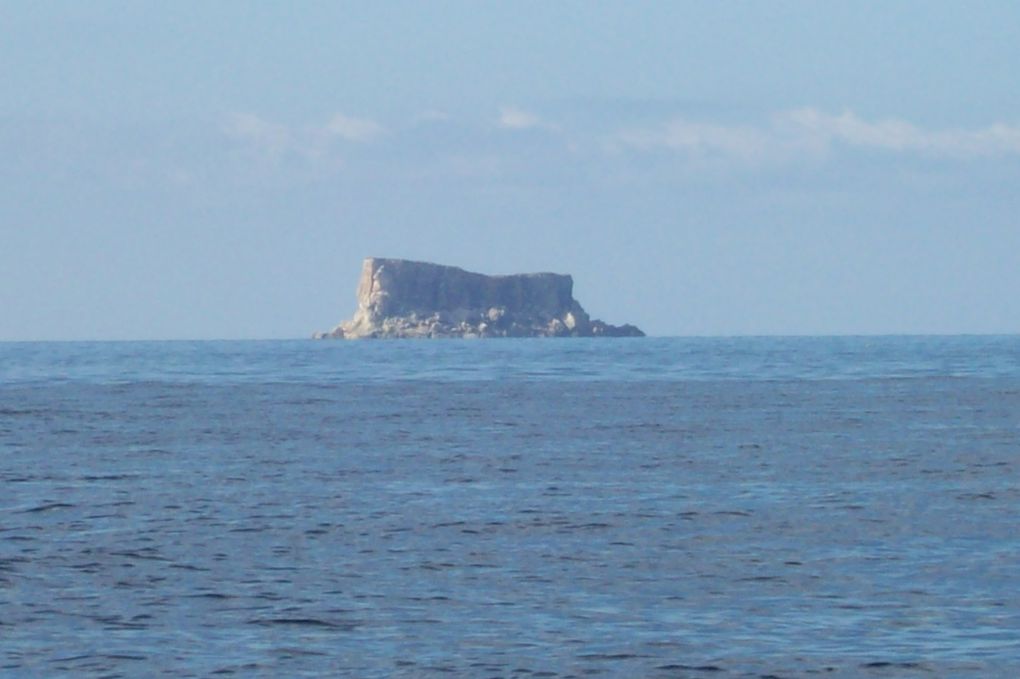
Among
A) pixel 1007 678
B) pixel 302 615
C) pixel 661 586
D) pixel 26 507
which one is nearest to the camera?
pixel 1007 678

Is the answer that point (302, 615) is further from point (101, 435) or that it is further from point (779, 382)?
point (779, 382)

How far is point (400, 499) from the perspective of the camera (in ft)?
103

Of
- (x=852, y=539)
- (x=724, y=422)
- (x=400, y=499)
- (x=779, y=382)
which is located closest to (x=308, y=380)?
(x=779, y=382)

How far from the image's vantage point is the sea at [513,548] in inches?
712

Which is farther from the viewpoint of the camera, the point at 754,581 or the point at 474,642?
the point at 754,581

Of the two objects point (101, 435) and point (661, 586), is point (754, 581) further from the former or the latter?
point (101, 435)

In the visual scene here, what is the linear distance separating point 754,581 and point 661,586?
1336 millimetres

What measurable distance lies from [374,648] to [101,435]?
32731 millimetres

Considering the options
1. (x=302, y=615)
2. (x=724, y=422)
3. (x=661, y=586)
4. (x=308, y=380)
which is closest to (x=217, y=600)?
(x=302, y=615)

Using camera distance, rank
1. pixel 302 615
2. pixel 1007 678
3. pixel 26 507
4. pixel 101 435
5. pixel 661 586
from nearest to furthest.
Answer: pixel 1007 678
pixel 302 615
pixel 661 586
pixel 26 507
pixel 101 435

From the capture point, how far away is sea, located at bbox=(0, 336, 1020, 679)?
1808 centimetres

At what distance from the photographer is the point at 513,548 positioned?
984 inches

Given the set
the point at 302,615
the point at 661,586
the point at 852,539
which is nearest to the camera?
the point at 302,615

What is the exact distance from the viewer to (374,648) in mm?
18219
